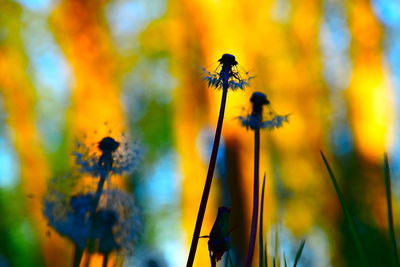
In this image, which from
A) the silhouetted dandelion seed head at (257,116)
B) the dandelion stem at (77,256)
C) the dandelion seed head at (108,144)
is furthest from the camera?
the silhouetted dandelion seed head at (257,116)

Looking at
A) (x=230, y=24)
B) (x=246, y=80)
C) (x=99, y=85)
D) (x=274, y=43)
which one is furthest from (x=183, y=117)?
(x=246, y=80)

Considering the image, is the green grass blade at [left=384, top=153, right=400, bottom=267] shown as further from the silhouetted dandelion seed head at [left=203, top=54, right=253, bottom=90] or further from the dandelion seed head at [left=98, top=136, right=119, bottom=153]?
the dandelion seed head at [left=98, top=136, right=119, bottom=153]

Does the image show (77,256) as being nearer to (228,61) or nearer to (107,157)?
(107,157)

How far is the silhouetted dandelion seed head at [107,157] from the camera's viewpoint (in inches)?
34.0

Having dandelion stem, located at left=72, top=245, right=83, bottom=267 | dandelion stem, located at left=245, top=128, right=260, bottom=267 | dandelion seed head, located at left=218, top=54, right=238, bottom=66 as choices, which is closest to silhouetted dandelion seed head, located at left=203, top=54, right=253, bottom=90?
dandelion seed head, located at left=218, top=54, right=238, bottom=66

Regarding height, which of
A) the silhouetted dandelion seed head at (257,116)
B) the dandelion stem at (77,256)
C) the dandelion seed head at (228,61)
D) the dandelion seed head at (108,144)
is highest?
the dandelion seed head at (228,61)

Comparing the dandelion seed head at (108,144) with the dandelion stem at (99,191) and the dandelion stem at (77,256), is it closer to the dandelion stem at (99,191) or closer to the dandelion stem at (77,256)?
the dandelion stem at (99,191)

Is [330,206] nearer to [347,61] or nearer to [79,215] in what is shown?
[347,61]

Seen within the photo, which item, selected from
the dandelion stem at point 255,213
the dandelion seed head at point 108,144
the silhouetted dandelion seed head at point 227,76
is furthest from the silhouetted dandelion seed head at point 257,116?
the dandelion seed head at point 108,144

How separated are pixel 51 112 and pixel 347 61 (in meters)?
7.32

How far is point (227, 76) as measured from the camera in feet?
3.05

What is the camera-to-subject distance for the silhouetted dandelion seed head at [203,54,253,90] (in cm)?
93

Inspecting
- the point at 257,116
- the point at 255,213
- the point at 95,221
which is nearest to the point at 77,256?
the point at 95,221

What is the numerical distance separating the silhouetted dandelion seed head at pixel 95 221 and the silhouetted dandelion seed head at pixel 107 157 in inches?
2.5
